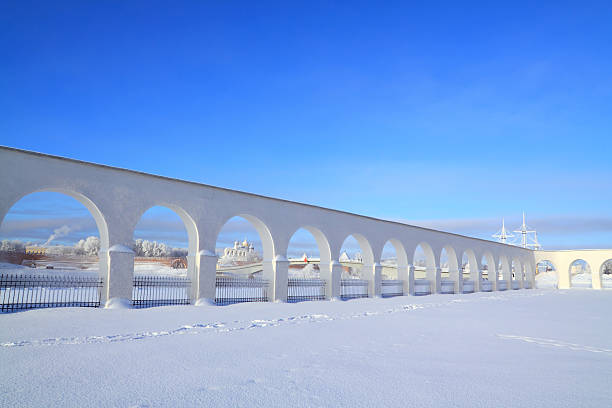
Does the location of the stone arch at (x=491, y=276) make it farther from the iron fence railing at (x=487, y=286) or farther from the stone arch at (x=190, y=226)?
the stone arch at (x=190, y=226)

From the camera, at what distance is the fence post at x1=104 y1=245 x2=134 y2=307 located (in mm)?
12523

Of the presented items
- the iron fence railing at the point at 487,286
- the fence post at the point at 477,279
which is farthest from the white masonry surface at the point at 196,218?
the iron fence railing at the point at 487,286

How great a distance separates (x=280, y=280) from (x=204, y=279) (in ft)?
11.4

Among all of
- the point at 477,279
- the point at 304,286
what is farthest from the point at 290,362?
the point at 477,279

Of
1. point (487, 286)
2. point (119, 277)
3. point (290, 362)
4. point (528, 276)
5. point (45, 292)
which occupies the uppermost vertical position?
point (119, 277)

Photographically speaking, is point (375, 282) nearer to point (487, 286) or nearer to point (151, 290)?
point (151, 290)

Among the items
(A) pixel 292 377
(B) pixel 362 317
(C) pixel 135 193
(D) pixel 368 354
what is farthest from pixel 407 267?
(A) pixel 292 377

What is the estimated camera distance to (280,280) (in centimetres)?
1705

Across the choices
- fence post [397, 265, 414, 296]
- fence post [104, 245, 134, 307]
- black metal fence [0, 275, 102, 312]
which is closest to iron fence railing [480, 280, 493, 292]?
fence post [397, 265, 414, 296]

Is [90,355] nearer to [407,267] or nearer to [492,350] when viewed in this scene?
[492,350]

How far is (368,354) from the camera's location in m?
6.93

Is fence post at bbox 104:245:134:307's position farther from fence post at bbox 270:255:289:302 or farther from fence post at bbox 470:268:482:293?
fence post at bbox 470:268:482:293

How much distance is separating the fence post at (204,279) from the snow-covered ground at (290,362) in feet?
10.5

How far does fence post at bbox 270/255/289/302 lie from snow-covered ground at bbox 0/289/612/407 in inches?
222
